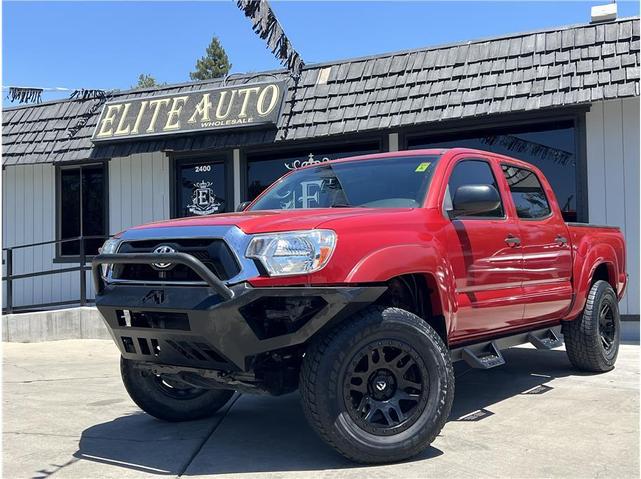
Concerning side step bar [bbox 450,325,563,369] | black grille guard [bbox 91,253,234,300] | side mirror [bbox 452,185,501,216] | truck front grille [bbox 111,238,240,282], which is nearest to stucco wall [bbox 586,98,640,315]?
side step bar [bbox 450,325,563,369]

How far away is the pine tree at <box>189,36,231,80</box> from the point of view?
48625 mm

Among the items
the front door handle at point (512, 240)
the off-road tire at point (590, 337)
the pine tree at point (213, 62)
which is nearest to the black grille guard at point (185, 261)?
the front door handle at point (512, 240)

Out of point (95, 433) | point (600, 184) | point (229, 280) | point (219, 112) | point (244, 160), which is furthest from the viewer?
point (244, 160)

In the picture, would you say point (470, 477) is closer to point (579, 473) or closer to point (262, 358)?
point (579, 473)

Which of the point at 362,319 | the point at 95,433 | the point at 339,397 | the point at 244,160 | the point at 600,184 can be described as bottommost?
the point at 95,433

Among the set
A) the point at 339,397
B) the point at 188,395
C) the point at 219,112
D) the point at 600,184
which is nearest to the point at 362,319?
the point at 339,397

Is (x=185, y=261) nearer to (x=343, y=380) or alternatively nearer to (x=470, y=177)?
(x=343, y=380)

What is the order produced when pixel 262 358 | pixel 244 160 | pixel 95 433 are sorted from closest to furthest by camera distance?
pixel 262 358, pixel 95 433, pixel 244 160

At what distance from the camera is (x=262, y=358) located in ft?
13.0

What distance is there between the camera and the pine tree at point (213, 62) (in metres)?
48.6

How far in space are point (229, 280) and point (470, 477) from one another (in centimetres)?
169

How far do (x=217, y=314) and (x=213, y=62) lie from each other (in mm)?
47779

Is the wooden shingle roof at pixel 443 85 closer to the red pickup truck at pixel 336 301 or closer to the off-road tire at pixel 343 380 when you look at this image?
the red pickup truck at pixel 336 301

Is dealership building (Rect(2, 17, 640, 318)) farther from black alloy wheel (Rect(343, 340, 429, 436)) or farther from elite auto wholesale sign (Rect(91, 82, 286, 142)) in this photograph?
black alloy wheel (Rect(343, 340, 429, 436))
